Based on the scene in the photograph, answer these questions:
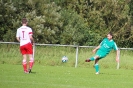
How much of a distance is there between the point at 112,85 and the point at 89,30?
122ft

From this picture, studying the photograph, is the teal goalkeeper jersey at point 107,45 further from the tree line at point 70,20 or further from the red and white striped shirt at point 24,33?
the tree line at point 70,20

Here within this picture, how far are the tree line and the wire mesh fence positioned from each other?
52.7 feet

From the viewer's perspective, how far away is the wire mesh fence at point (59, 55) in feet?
100

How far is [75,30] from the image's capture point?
1982 inches

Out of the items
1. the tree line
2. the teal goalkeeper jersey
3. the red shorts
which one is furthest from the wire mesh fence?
the tree line

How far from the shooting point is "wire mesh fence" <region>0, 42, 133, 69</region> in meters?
30.6

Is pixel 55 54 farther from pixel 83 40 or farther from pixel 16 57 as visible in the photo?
pixel 83 40

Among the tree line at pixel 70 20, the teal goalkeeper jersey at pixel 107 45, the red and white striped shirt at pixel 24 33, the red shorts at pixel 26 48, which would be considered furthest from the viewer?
the tree line at pixel 70 20

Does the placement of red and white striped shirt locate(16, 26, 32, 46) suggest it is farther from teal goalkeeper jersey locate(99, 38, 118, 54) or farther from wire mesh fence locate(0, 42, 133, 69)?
wire mesh fence locate(0, 42, 133, 69)

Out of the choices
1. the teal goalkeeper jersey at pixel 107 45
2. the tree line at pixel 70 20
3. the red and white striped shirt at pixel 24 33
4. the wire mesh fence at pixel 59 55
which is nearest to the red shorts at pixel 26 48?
the red and white striped shirt at pixel 24 33

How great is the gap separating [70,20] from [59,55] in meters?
20.2

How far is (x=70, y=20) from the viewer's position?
51.3 metres

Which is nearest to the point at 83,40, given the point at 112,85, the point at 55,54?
the point at 55,54

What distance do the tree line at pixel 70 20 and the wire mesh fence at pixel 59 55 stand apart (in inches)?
632
